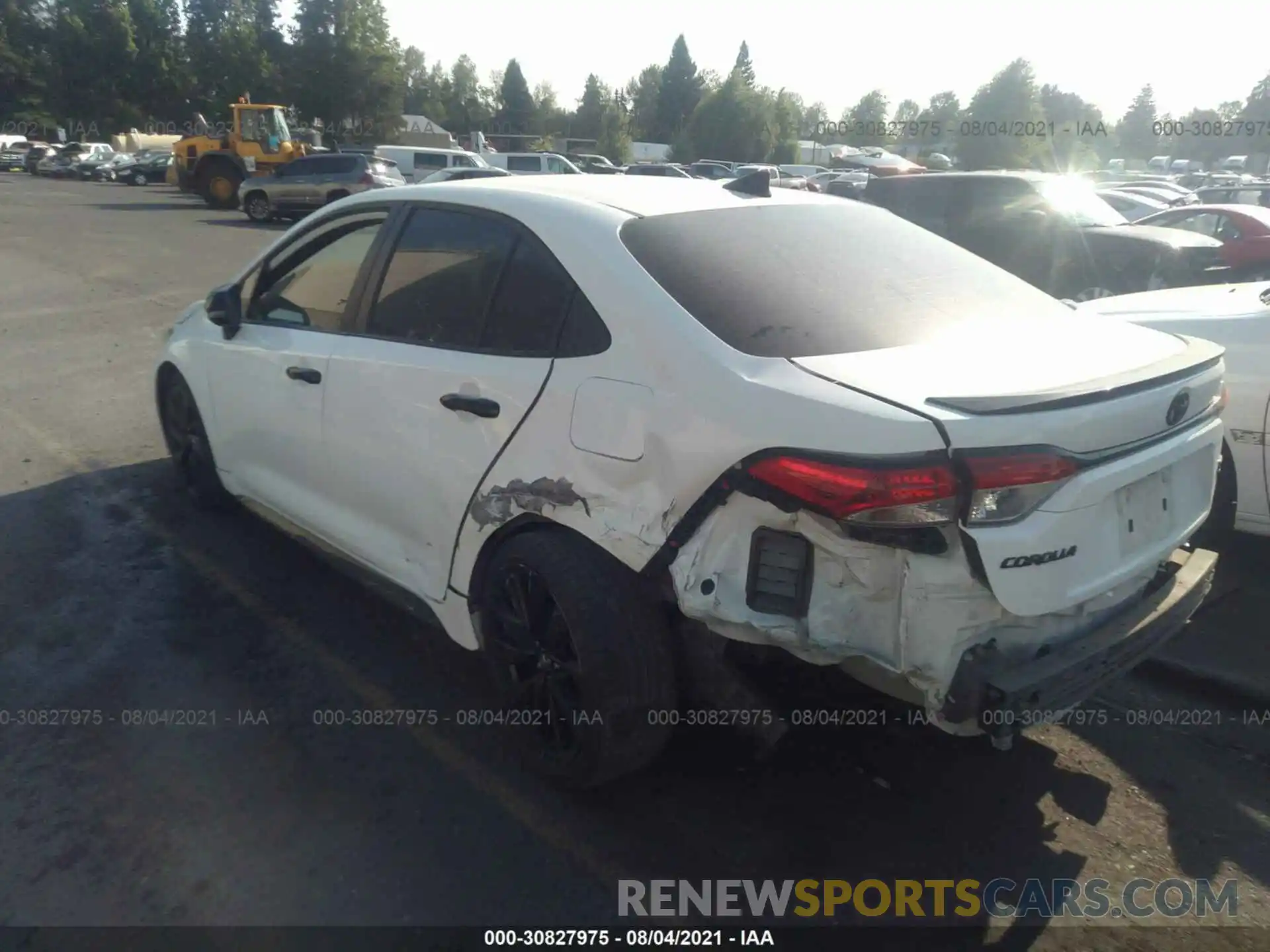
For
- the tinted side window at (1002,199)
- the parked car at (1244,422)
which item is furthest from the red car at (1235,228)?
the parked car at (1244,422)

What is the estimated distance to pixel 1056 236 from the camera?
1073 centimetres

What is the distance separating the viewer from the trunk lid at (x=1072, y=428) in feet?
7.63

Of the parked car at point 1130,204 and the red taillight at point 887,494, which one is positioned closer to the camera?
the red taillight at point 887,494

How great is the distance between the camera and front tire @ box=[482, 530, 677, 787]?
2.75m

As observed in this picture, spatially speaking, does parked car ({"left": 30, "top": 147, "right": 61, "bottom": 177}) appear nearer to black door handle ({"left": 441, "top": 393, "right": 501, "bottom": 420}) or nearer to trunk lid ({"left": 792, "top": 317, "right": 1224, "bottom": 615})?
black door handle ({"left": 441, "top": 393, "right": 501, "bottom": 420})

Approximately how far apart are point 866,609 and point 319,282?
281cm

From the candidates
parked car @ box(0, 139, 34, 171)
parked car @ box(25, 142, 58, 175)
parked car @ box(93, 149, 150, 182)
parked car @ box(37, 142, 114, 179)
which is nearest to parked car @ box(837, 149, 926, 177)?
parked car @ box(93, 149, 150, 182)

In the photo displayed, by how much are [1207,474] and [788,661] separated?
152 centimetres

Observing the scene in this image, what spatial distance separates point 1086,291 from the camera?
1037 centimetres

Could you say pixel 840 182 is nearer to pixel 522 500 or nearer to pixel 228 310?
pixel 228 310

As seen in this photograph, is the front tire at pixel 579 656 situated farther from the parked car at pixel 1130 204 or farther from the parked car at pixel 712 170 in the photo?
the parked car at pixel 712 170

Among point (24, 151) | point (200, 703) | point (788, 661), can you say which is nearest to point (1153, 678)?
point (788, 661)

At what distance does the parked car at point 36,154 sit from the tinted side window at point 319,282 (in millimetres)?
52170

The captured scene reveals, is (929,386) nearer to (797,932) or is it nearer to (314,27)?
(797,932)
